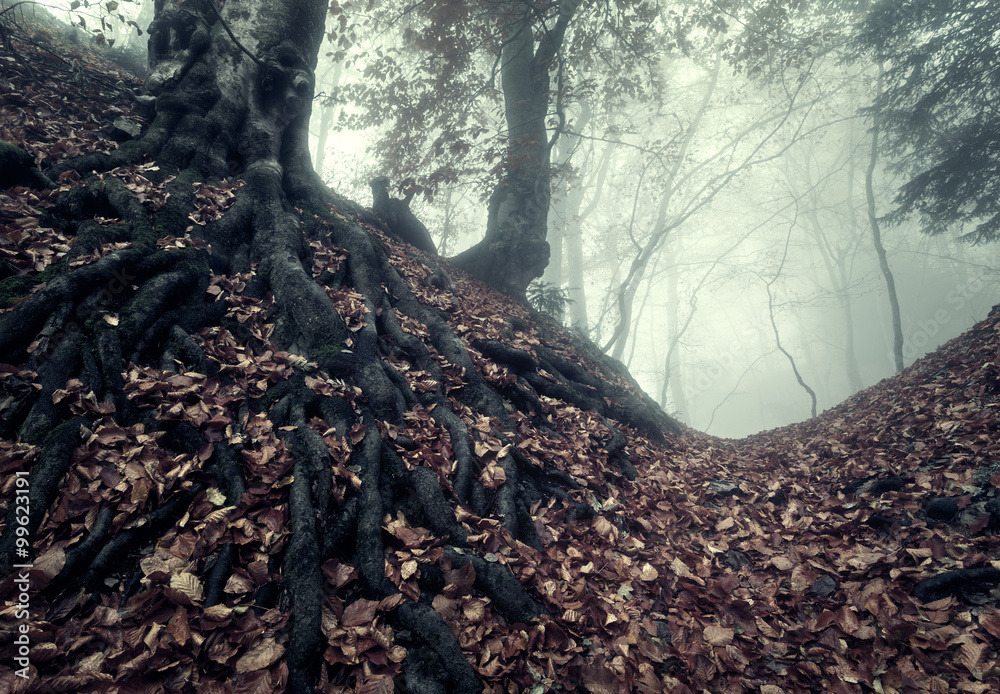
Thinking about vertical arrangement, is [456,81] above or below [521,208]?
above

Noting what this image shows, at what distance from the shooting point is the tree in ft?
5.80

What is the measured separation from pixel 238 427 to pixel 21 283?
162 cm

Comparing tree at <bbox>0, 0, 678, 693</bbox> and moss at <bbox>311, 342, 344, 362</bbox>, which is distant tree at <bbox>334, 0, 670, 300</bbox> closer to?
tree at <bbox>0, 0, 678, 693</bbox>

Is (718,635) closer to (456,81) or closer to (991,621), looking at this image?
(991,621)

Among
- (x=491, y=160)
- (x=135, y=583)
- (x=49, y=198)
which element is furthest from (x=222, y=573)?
(x=491, y=160)

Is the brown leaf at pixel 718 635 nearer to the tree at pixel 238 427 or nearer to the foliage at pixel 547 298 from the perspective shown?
the tree at pixel 238 427

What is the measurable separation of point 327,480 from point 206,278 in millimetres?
2270

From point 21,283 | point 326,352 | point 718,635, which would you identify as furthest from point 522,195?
point 718,635

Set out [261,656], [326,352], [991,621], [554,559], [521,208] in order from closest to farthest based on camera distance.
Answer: [261,656]
[991,621]
[554,559]
[326,352]
[521,208]

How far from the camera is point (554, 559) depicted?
116 inches

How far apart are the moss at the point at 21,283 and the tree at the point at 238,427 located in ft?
0.05

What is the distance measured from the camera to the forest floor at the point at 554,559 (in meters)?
1.69

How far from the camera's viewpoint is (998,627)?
2.20 m

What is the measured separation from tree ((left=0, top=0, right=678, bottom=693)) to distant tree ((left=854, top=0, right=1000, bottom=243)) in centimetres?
1278
